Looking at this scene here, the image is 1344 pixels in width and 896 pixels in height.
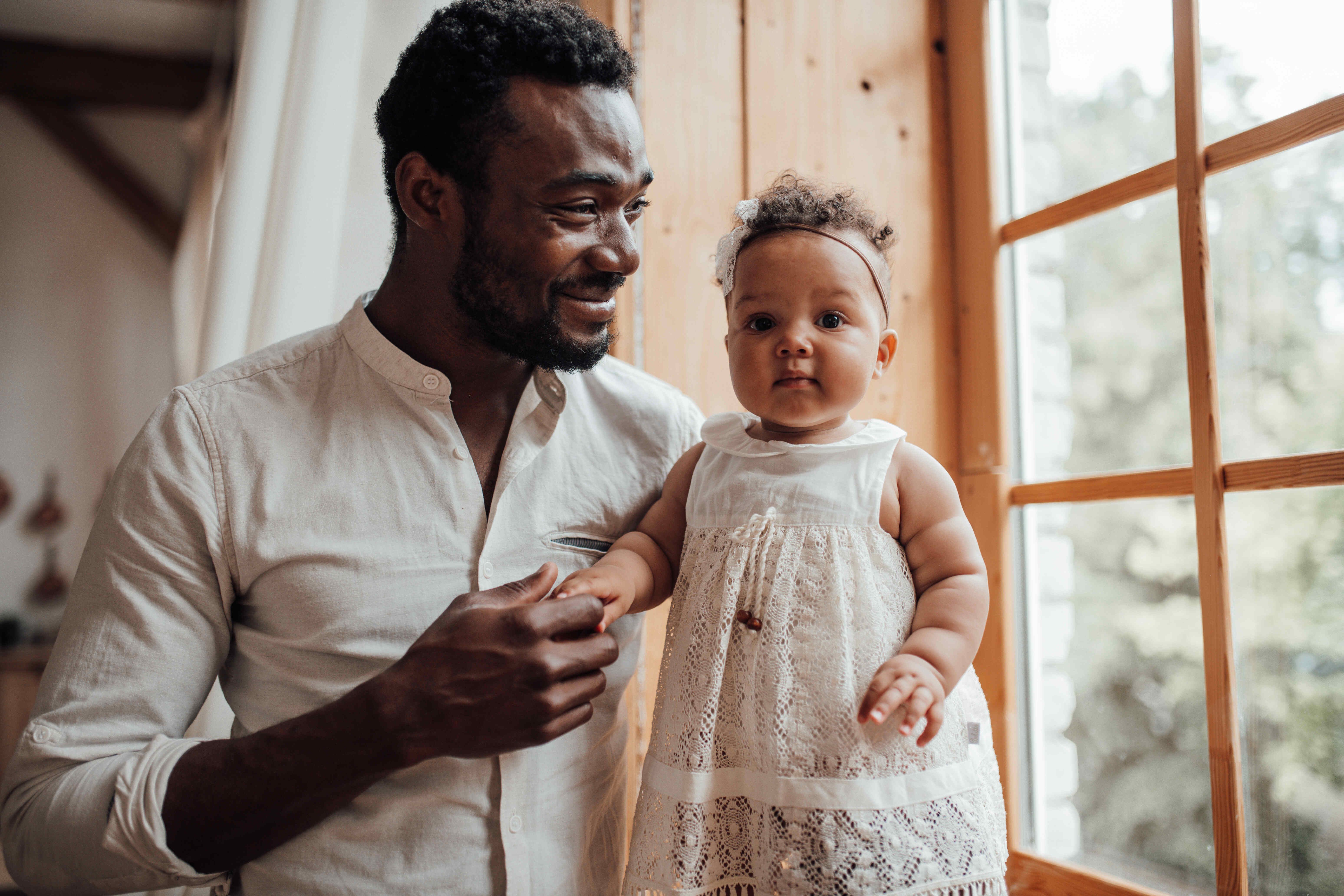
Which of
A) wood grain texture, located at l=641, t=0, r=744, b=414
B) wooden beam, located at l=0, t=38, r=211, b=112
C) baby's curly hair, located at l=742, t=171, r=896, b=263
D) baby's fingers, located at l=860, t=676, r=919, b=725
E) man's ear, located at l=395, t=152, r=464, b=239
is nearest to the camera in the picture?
baby's fingers, located at l=860, t=676, r=919, b=725

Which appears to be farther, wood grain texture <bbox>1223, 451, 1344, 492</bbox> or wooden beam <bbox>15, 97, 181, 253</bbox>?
wooden beam <bbox>15, 97, 181, 253</bbox>

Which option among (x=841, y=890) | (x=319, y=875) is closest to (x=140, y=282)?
(x=319, y=875)

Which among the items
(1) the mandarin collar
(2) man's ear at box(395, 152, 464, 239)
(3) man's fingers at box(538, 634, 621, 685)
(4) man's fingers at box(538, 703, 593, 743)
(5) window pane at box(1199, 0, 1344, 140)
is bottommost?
(4) man's fingers at box(538, 703, 593, 743)

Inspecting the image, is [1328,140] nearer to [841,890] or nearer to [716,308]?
[716,308]

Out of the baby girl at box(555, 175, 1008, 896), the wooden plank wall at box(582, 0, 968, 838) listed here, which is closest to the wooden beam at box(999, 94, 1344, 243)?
the wooden plank wall at box(582, 0, 968, 838)

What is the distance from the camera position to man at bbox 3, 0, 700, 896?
90 cm

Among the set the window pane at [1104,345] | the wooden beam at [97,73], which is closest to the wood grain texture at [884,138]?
the window pane at [1104,345]

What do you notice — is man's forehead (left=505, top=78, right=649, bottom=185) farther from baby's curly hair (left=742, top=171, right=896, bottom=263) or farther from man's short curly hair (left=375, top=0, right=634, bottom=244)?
baby's curly hair (left=742, top=171, right=896, bottom=263)

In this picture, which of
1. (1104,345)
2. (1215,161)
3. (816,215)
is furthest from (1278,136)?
(816,215)

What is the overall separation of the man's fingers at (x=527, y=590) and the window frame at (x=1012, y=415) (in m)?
0.92

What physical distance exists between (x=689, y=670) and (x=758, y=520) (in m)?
0.19

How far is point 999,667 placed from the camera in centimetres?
154

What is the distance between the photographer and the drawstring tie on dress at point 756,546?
98 centimetres

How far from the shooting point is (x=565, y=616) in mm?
899
